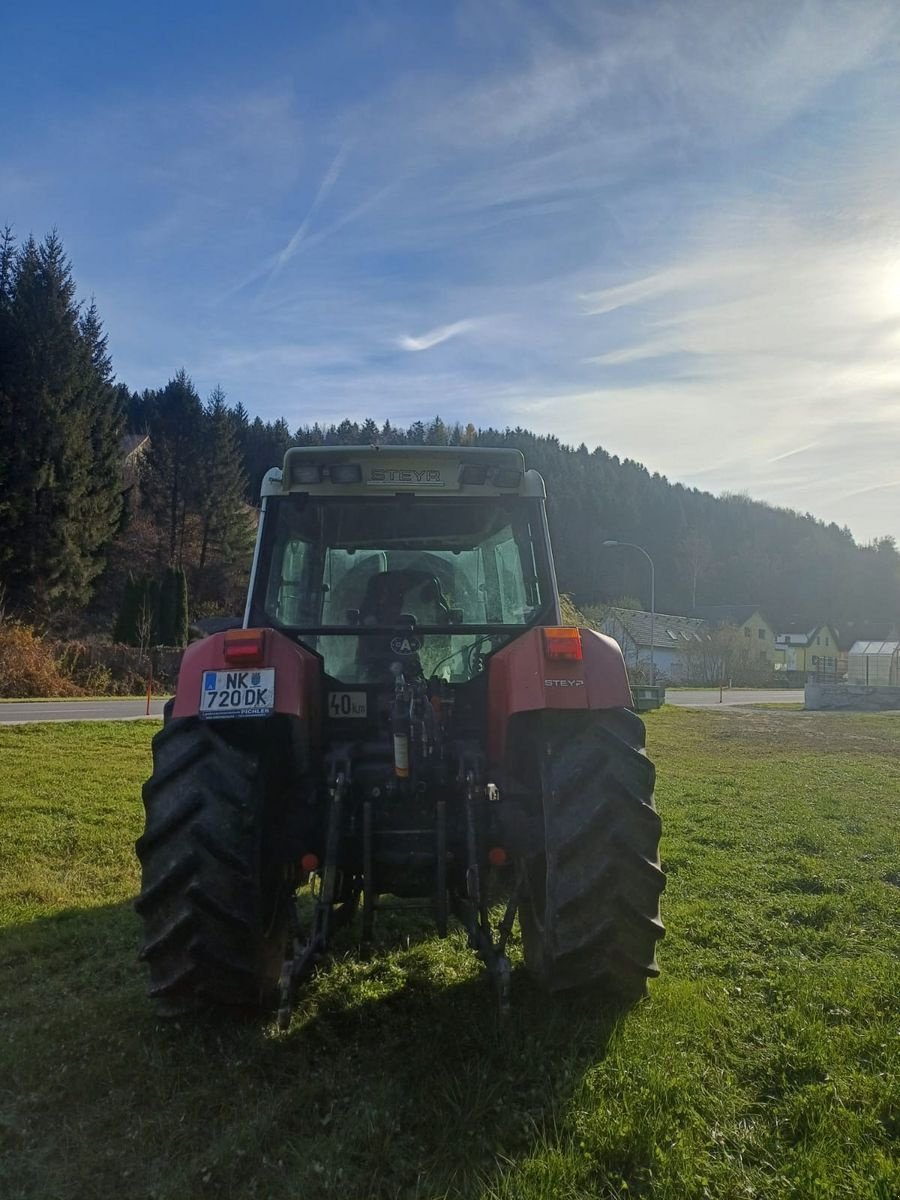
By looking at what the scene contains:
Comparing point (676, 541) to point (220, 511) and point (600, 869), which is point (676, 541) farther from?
point (600, 869)

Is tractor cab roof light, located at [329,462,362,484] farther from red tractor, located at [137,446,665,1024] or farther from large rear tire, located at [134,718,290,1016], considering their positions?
large rear tire, located at [134,718,290,1016]

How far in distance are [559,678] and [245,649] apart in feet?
4.11

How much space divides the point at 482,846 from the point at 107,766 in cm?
852

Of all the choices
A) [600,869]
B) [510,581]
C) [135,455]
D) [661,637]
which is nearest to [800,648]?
[661,637]

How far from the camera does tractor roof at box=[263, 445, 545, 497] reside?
14.1ft

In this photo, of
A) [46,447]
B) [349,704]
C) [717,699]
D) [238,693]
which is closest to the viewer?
[238,693]

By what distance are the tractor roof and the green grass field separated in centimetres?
230

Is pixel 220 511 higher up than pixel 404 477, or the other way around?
pixel 220 511

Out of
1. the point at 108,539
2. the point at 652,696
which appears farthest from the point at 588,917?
the point at 108,539

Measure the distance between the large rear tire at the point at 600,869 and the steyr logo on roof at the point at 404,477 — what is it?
1.43m

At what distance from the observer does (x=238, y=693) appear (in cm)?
361

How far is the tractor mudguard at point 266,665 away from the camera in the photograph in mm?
3646

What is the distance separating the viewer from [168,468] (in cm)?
5347

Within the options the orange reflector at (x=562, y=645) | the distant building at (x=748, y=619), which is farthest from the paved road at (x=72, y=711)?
the distant building at (x=748, y=619)
